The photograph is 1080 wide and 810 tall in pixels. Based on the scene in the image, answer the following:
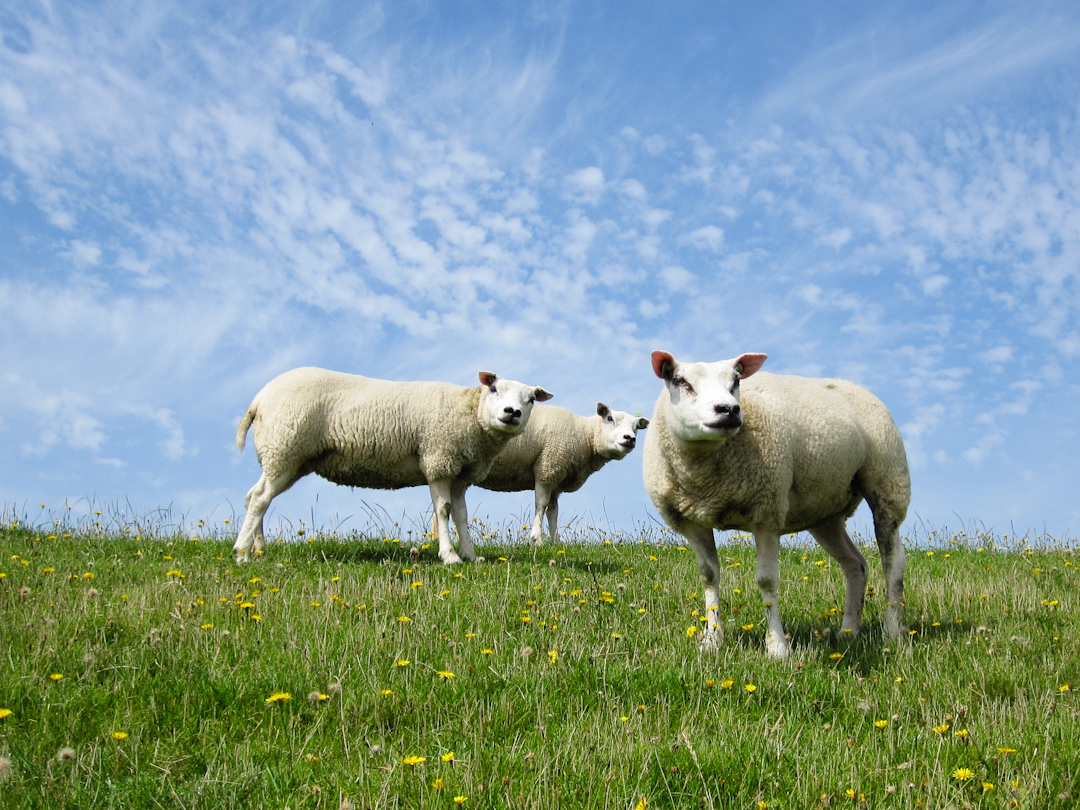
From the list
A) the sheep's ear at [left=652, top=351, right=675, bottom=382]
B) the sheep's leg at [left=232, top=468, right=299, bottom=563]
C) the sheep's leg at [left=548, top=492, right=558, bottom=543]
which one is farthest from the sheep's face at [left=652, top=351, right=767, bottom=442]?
the sheep's leg at [left=548, top=492, right=558, bottom=543]

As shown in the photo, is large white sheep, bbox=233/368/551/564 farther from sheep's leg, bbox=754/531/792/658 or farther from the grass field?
sheep's leg, bbox=754/531/792/658

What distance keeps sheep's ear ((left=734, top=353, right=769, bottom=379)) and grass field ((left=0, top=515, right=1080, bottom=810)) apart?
2.31m

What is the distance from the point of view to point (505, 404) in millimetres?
11258

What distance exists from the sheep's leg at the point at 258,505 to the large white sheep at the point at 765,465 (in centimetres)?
575

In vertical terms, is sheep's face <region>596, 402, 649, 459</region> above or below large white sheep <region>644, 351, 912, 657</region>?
above

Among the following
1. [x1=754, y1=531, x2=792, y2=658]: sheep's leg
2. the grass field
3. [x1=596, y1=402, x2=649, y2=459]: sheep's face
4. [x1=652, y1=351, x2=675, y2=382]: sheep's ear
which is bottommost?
the grass field

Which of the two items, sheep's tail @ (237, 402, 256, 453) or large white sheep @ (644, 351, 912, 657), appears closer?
large white sheep @ (644, 351, 912, 657)

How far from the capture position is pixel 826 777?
4148 millimetres

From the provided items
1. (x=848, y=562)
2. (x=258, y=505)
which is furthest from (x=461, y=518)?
(x=848, y=562)

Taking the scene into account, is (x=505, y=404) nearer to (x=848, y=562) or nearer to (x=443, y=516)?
(x=443, y=516)

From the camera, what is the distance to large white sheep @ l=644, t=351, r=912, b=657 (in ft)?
21.4

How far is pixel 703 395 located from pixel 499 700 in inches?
110

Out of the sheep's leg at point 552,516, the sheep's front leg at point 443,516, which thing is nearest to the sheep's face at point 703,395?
the sheep's front leg at point 443,516

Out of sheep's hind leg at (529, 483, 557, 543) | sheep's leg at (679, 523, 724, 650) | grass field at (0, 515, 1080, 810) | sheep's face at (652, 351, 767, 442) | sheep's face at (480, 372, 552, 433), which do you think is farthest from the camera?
sheep's hind leg at (529, 483, 557, 543)
